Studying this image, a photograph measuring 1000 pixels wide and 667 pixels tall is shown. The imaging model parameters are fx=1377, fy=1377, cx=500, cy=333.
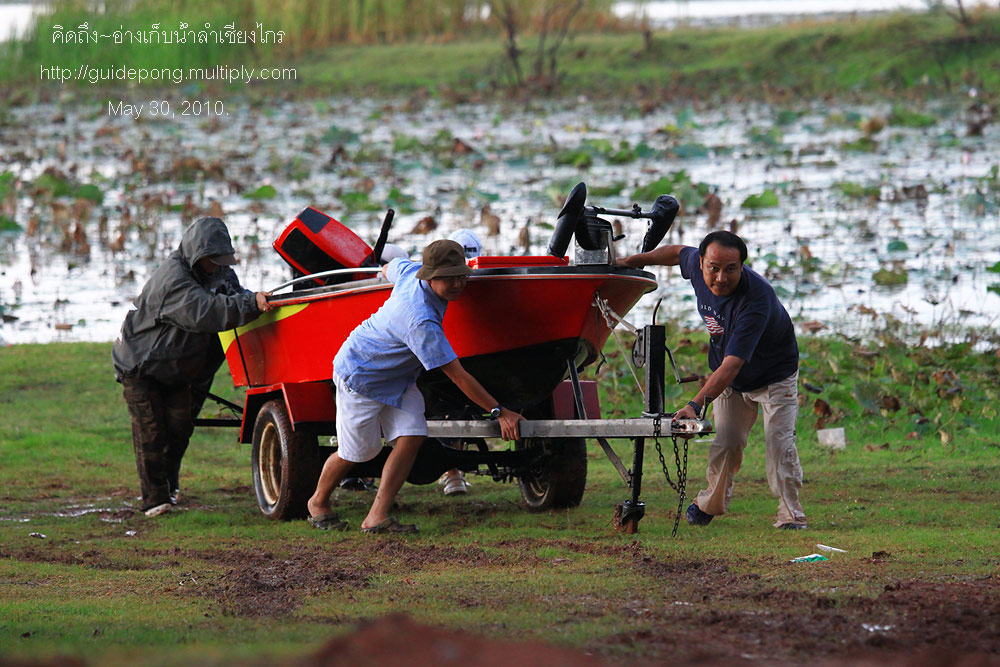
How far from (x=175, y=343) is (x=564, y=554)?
314 centimetres

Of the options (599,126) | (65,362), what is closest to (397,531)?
(65,362)

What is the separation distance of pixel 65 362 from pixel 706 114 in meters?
14.4

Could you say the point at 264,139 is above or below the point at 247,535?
above

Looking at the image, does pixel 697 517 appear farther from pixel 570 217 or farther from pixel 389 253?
pixel 389 253

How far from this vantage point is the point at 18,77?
3200 centimetres

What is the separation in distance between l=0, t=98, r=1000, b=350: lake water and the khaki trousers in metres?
5.47

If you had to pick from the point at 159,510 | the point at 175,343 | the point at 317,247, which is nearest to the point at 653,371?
the point at 317,247

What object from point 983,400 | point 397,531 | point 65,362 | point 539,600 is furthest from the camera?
point 65,362

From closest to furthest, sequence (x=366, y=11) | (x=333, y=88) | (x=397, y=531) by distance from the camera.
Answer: (x=397, y=531) → (x=333, y=88) → (x=366, y=11)

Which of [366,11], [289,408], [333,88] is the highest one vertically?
[366,11]

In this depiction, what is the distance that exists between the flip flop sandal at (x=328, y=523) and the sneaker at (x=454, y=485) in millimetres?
1472

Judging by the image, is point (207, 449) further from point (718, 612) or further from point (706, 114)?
point (706, 114)

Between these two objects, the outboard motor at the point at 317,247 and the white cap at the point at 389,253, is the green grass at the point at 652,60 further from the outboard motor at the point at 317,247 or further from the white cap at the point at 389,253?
the outboard motor at the point at 317,247

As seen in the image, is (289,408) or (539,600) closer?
(539,600)
